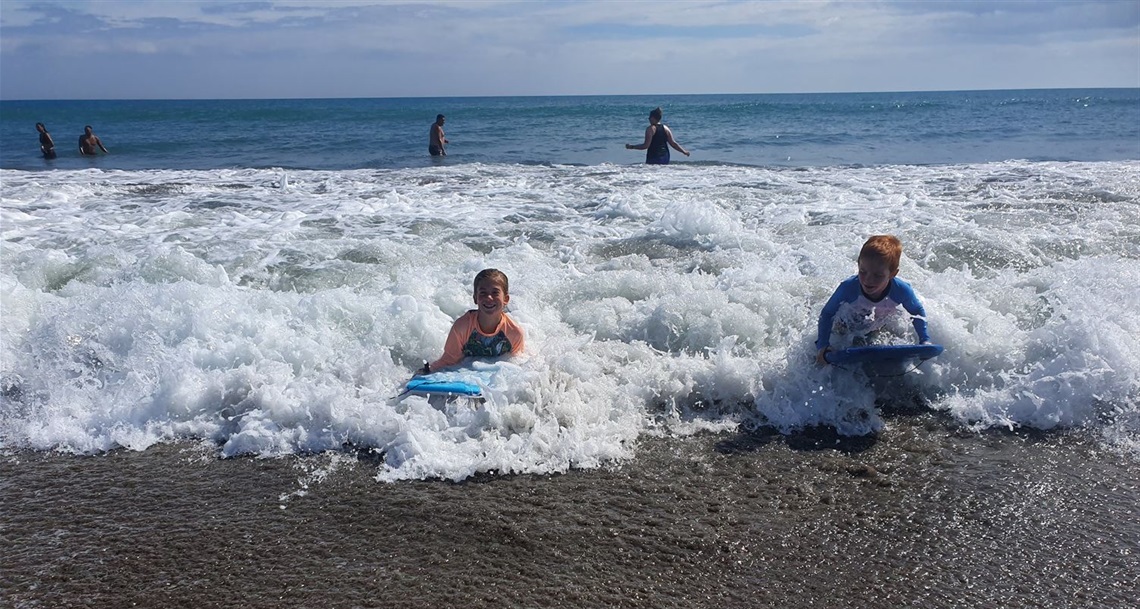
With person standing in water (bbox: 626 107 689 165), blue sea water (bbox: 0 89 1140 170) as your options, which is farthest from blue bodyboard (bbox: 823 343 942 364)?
blue sea water (bbox: 0 89 1140 170)

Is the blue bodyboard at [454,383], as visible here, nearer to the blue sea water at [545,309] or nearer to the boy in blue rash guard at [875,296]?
the blue sea water at [545,309]

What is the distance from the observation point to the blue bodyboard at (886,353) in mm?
4742

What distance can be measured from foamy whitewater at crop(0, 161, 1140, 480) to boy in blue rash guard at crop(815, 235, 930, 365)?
28cm

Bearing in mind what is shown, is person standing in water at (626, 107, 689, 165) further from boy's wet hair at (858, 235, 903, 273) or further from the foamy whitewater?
boy's wet hair at (858, 235, 903, 273)

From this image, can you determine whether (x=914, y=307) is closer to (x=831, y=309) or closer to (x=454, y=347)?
(x=831, y=309)

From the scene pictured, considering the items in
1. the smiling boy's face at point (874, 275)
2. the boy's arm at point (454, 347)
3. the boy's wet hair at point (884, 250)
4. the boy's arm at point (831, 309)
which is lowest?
the boy's arm at point (454, 347)

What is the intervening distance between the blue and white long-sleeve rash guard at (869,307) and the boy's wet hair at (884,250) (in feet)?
0.72

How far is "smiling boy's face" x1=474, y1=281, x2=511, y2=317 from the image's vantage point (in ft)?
16.8

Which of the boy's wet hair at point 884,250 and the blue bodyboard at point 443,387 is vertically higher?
the boy's wet hair at point 884,250

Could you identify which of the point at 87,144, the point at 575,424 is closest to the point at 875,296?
the point at 575,424

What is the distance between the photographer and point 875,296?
508cm

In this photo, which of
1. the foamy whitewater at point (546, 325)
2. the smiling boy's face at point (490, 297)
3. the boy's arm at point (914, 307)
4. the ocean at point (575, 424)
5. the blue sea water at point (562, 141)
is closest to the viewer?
the ocean at point (575, 424)

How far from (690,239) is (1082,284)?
381 centimetres

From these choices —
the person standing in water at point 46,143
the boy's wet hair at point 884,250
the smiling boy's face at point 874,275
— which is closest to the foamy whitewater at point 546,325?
the smiling boy's face at point 874,275
